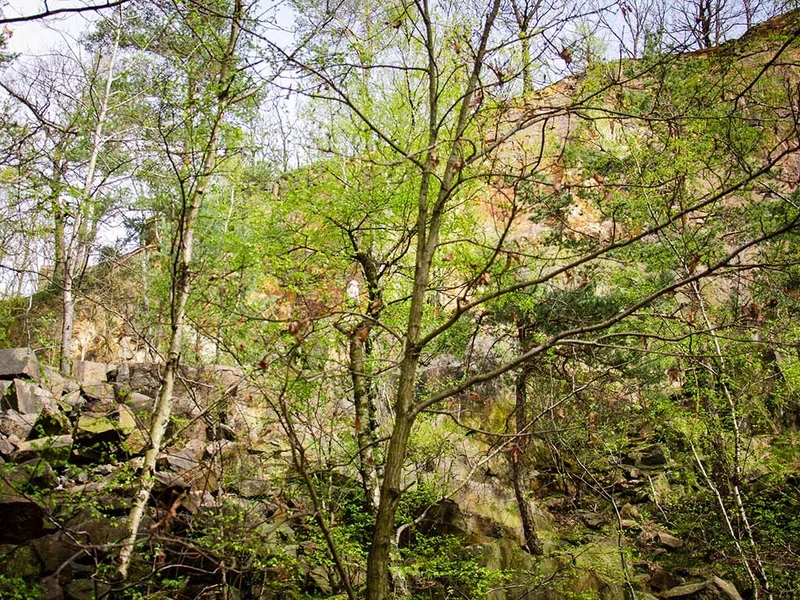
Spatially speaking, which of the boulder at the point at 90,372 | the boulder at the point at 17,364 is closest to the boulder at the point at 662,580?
the boulder at the point at 90,372

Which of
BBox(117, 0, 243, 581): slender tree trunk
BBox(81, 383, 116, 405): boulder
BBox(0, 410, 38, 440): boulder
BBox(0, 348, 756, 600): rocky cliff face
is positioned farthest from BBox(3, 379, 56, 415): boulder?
BBox(117, 0, 243, 581): slender tree trunk

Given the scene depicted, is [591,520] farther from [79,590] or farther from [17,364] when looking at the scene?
[17,364]

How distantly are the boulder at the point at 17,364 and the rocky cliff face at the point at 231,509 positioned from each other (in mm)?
26

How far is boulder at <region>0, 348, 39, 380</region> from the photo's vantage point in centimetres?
990

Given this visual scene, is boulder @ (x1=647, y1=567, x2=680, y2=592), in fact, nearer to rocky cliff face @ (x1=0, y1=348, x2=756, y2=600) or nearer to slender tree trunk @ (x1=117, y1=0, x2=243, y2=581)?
rocky cliff face @ (x1=0, y1=348, x2=756, y2=600)

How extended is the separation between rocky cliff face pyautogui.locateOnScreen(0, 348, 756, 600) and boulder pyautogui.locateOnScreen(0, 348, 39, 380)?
3 cm

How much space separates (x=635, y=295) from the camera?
8391mm

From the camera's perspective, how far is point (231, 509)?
6352mm

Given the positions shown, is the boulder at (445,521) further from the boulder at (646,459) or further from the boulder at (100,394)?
the boulder at (100,394)

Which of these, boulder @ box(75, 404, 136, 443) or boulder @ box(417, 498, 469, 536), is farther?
boulder @ box(417, 498, 469, 536)

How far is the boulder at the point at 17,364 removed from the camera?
390 inches

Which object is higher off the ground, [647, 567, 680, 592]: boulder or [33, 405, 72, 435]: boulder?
[33, 405, 72, 435]: boulder

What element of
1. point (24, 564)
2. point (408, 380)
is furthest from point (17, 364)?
point (408, 380)

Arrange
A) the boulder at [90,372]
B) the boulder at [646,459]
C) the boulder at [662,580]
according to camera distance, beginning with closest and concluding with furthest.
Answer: the boulder at [662,580] < the boulder at [90,372] < the boulder at [646,459]
